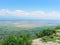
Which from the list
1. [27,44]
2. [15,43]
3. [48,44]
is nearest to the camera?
[15,43]

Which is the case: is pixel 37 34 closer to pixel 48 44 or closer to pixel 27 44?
pixel 48 44

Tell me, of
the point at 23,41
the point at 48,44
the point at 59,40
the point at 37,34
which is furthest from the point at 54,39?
the point at 23,41

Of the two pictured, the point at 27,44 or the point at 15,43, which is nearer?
the point at 15,43

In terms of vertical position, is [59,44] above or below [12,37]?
Answer: below

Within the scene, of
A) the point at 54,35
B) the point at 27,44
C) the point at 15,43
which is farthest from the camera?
the point at 54,35

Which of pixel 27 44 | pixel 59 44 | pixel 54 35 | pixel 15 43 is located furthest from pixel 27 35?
pixel 54 35

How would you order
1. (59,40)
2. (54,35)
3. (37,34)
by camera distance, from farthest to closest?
(37,34)
(54,35)
(59,40)

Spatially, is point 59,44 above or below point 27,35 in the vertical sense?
below

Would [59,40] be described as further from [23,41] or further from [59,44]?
[23,41]

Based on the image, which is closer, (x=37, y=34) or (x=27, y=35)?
(x=27, y=35)
